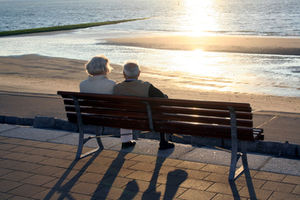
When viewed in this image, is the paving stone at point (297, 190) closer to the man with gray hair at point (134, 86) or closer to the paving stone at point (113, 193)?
the paving stone at point (113, 193)

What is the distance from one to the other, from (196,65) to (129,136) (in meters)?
14.4

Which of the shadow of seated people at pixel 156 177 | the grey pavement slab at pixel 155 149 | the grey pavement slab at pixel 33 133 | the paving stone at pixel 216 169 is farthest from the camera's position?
the grey pavement slab at pixel 33 133

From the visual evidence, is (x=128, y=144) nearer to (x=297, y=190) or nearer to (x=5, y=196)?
(x=5, y=196)

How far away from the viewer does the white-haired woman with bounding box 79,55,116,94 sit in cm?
579

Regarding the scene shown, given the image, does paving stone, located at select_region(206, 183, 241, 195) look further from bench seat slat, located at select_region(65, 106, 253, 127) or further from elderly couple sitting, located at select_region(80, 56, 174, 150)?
elderly couple sitting, located at select_region(80, 56, 174, 150)

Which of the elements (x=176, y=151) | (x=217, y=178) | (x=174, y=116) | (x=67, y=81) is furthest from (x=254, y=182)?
(x=67, y=81)

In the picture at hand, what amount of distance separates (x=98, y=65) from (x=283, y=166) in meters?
2.40

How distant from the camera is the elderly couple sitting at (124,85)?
5695 millimetres

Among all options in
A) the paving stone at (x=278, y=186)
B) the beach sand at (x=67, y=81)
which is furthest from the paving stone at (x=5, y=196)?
the beach sand at (x=67, y=81)

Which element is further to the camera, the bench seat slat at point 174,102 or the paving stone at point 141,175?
the paving stone at point 141,175

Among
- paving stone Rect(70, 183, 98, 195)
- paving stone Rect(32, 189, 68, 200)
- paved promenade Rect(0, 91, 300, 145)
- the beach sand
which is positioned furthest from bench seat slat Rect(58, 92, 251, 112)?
the beach sand

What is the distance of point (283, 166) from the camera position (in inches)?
207

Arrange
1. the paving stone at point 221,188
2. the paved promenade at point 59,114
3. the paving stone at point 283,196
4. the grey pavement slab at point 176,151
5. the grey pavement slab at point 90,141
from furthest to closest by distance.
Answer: the paved promenade at point 59,114 → the grey pavement slab at point 90,141 → the grey pavement slab at point 176,151 → the paving stone at point 221,188 → the paving stone at point 283,196

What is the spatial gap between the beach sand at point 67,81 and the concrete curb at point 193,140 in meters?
2.85
